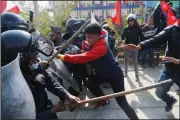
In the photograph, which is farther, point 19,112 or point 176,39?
point 176,39

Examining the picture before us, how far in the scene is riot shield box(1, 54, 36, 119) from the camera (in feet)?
6.23

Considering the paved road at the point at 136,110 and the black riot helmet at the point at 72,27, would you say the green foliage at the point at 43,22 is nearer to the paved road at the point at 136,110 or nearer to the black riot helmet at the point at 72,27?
the black riot helmet at the point at 72,27

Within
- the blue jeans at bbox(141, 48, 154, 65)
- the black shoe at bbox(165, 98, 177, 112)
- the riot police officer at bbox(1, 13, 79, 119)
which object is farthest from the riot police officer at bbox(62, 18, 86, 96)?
the blue jeans at bbox(141, 48, 154, 65)

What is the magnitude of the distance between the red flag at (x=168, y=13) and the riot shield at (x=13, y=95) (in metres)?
5.41

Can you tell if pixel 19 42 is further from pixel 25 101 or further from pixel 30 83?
pixel 25 101

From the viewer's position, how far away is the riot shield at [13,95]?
1.90m

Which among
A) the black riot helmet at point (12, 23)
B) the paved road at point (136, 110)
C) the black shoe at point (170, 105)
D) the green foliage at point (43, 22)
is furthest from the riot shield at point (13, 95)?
the green foliage at point (43, 22)

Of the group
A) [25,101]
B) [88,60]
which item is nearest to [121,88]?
[88,60]

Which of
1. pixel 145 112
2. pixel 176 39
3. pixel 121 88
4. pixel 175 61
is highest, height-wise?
pixel 176 39

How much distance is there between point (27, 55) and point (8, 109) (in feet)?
3.14

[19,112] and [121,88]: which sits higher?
[19,112]

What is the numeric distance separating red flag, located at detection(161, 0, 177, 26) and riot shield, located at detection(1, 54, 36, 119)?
17.7 feet

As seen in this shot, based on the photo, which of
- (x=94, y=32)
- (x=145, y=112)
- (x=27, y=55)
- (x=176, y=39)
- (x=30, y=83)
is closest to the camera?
(x=30, y=83)

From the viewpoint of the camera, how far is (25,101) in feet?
6.54
